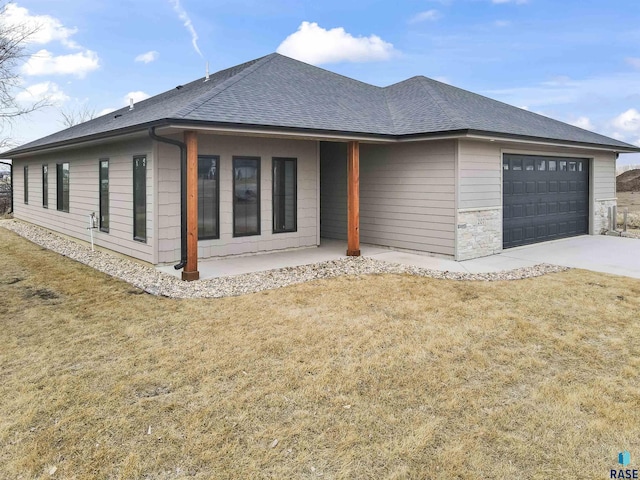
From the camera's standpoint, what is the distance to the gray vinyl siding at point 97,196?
29.6ft

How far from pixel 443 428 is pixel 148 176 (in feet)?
24.1

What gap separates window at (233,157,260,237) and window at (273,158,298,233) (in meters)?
0.50

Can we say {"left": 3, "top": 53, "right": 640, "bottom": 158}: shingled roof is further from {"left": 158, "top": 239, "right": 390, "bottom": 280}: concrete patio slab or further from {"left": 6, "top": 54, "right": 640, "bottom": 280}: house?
{"left": 158, "top": 239, "right": 390, "bottom": 280}: concrete patio slab

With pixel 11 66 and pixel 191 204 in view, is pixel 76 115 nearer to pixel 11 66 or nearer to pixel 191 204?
pixel 11 66

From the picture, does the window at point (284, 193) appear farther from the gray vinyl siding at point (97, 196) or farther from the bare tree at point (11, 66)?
the bare tree at point (11, 66)

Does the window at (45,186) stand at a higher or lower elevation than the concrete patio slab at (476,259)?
higher

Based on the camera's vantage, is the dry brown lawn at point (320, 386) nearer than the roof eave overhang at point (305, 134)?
Yes

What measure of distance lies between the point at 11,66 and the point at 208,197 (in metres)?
5.05

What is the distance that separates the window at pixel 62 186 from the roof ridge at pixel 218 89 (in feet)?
21.2

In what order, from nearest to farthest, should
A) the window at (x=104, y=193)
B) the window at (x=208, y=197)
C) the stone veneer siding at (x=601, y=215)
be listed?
the window at (x=208, y=197), the window at (x=104, y=193), the stone veneer siding at (x=601, y=215)

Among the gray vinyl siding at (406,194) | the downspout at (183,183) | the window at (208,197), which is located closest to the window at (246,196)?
the window at (208,197)

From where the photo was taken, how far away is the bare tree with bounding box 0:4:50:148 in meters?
8.82

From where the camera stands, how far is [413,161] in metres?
10.3

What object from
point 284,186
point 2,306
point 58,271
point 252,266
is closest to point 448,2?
point 284,186
